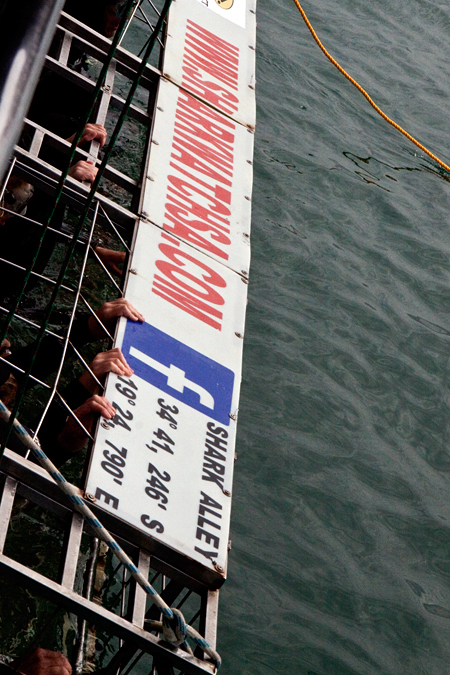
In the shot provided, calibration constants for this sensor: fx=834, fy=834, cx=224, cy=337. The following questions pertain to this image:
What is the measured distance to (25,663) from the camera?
3498mm

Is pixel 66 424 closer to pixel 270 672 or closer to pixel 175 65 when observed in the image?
pixel 270 672

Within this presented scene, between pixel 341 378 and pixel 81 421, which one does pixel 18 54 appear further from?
pixel 341 378

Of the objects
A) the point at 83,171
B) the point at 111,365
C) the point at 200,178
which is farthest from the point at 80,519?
the point at 200,178

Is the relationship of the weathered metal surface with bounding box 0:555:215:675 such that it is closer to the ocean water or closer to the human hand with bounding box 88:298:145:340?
the human hand with bounding box 88:298:145:340

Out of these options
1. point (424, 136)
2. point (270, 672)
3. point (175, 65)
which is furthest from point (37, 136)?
point (424, 136)

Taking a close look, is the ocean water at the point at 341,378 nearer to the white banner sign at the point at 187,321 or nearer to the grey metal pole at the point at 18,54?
the white banner sign at the point at 187,321

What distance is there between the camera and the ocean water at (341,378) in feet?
19.0

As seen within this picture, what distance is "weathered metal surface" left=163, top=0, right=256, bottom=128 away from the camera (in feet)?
21.2

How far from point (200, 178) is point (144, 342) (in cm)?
177

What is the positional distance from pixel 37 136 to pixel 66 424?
6.31 feet

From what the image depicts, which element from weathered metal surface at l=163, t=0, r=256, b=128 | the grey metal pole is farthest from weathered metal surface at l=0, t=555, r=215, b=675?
weathered metal surface at l=163, t=0, r=256, b=128

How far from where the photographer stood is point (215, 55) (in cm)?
700

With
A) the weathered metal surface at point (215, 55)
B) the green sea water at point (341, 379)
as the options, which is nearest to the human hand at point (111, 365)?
the green sea water at point (341, 379)

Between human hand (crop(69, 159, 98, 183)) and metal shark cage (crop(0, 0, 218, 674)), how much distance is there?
4.6 inches
